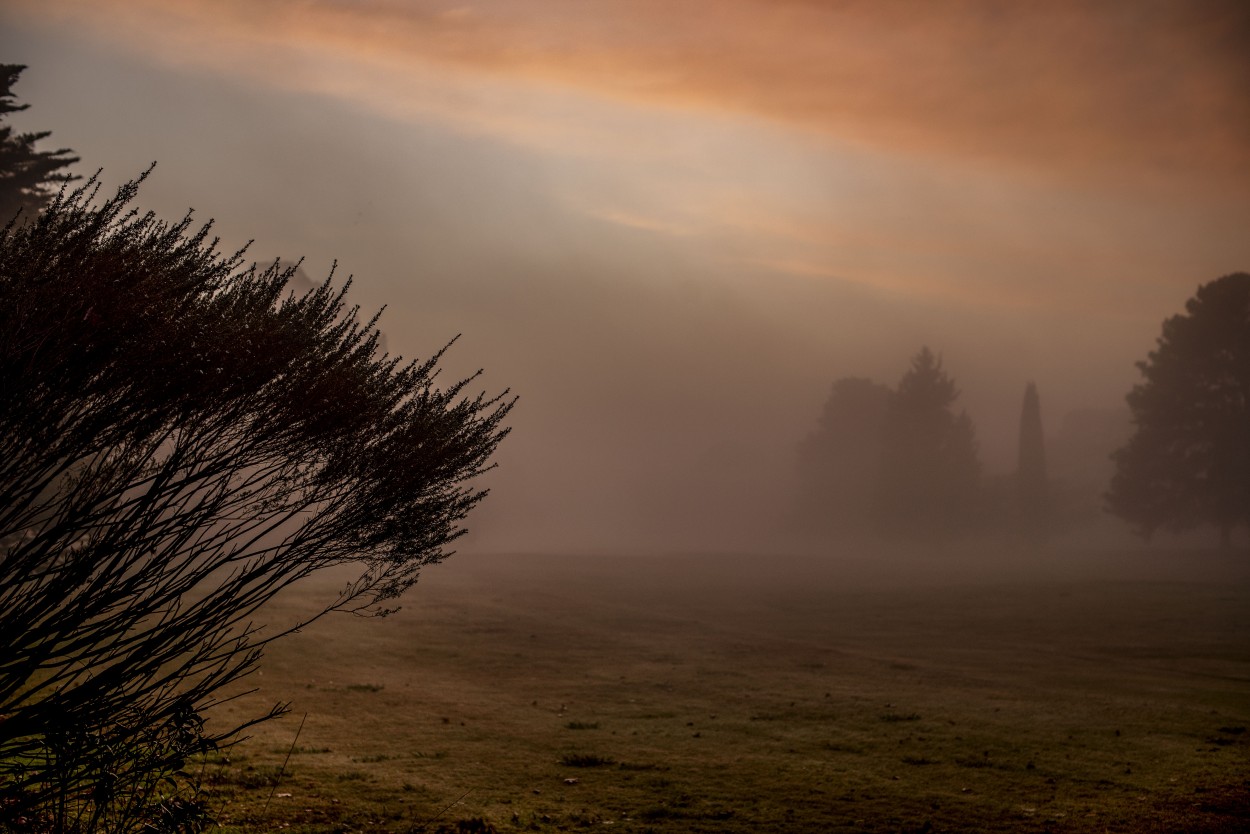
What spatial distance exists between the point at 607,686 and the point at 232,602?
53.6ft

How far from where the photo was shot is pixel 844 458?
11200cm

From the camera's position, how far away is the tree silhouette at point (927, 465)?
3679 inches

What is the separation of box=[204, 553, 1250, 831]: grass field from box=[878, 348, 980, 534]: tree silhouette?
170ft

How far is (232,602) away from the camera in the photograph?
25.1ft

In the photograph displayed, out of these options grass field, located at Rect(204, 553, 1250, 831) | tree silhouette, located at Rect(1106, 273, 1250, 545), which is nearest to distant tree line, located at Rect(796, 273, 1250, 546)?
tree silhouette, located at Rect(1106, 273, 1250, 545)

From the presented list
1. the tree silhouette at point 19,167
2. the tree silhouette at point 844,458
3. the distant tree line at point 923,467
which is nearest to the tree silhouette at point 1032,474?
the distant tree line at point 923,467

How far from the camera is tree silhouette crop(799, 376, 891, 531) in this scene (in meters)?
107

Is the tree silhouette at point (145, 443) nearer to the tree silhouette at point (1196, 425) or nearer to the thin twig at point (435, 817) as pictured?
the thin twig at point (435, 817)

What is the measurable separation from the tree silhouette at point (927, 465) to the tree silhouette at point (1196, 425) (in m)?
18.4

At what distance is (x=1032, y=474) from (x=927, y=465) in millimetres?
16109

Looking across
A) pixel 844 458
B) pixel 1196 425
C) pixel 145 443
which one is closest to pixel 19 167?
pixel 145 443

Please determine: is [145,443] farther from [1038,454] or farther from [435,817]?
[1038,454]

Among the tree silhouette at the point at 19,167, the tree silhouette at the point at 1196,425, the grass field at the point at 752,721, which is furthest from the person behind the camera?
the tree silhouette at the point at 1196,425

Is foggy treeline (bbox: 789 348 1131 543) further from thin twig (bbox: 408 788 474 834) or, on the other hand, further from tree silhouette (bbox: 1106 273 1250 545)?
thin twig (bbox: 408 788 474 834)
